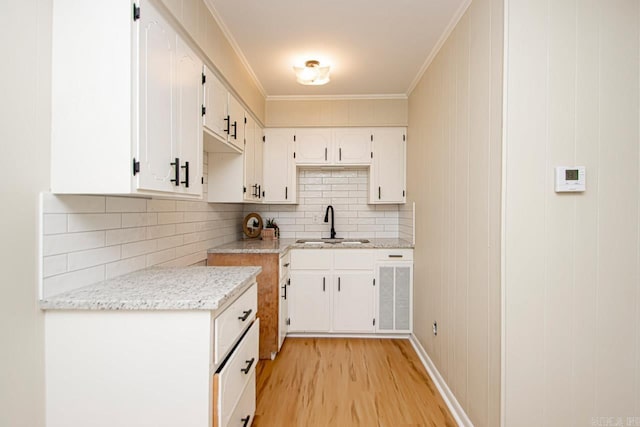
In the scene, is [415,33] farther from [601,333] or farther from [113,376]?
[113,376]

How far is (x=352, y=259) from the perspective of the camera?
334 cm

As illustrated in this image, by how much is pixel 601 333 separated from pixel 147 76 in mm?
2282

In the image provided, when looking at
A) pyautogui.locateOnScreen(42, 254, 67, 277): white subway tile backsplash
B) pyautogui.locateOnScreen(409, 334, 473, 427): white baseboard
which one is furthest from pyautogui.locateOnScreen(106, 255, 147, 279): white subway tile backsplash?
pyautogui.locateOnScreen(409, 334, 473, 427): white baseboard

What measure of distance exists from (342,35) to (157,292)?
207 cm

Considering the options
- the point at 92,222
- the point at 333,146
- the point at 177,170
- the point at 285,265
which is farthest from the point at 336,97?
the point at 92,222

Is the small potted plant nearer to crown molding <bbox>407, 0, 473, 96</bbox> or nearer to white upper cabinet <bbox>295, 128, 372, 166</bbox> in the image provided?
white upper cabinet <bbox>295, 128, 372, 166</bbox>

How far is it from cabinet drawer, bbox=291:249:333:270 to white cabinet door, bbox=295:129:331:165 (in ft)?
3.26

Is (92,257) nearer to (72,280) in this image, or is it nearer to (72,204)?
(72,280)

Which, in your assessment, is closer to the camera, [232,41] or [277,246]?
[232,41]

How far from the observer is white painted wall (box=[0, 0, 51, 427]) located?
3.63 feet

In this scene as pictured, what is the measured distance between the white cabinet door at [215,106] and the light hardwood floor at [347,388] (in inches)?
71.8

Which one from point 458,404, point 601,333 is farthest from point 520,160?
point 458,404

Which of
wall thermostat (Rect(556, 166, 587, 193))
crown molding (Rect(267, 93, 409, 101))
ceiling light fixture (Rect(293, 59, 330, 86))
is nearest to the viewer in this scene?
wall thermostat (Rect(556, 166, 587, 193))

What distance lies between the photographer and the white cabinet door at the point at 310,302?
131 inches
